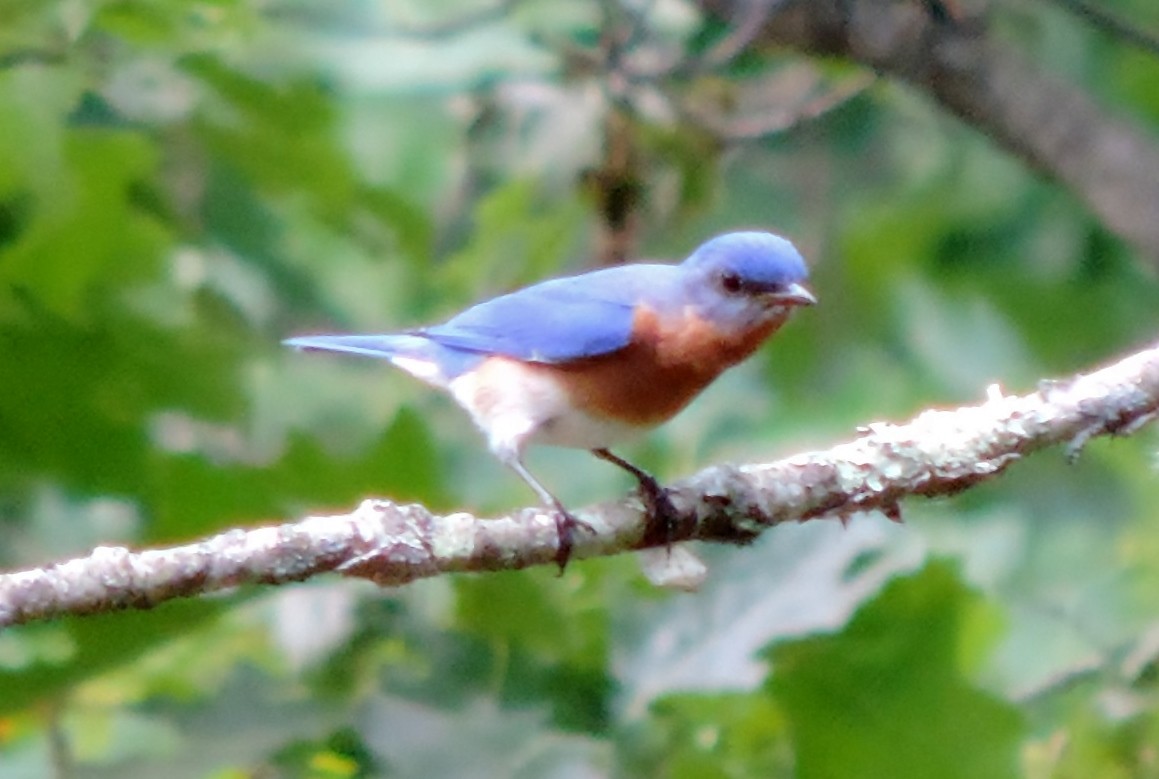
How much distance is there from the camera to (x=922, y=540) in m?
2.61

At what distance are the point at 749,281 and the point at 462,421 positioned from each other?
101 cm

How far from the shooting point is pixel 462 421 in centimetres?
290

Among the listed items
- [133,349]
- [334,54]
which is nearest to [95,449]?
[133,349]

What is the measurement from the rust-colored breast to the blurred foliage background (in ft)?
0.76

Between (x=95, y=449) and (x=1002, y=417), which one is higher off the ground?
(x=1002, y=417)

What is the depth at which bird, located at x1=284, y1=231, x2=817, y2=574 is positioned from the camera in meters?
2.02

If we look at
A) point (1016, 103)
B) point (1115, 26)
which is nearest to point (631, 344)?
point (1016, 103)

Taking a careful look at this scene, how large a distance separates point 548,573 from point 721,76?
5.37ft

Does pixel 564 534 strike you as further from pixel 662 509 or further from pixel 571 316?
pixel 571 316

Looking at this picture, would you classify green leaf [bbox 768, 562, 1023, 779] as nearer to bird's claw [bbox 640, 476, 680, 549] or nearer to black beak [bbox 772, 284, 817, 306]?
bird's claw [bbox 640, 476, 680, 549]

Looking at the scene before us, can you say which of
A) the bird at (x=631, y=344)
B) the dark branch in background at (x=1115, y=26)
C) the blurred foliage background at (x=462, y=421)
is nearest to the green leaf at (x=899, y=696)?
the blurred foliage background at (x=462, y=421)

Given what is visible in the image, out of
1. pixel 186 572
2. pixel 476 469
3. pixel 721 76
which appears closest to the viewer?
pixel 186 572

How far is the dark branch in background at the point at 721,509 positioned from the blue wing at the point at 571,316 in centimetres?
34

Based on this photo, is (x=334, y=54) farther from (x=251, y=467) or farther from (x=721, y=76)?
(x=251, y=467)
